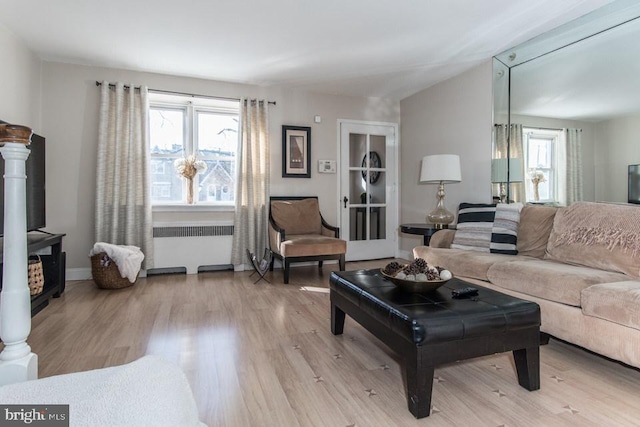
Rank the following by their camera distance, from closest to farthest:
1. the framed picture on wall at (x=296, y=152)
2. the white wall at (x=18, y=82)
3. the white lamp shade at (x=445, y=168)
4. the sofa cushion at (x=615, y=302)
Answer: the sofa cushion at (x=615, y=302) → the white wall at (x=18, y=82) → the white lamp shade at (x=445, y=168) → the framed picture on wall at (x=296, y=152)

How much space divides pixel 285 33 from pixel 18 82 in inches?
101

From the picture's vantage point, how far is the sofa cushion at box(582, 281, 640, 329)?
1.66 metres

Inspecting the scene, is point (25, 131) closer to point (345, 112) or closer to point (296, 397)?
point (296, 397)

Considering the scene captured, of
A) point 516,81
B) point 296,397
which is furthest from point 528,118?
point 296,397

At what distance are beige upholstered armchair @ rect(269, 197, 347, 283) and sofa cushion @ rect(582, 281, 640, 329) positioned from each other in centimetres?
241

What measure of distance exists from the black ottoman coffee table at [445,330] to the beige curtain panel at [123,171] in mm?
3148

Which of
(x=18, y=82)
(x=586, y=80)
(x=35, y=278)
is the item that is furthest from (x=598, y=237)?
(x=18, y=82)

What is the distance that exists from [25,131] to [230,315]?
2045 mm

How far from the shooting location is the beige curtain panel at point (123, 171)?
3.84 m

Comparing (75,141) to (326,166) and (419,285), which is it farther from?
(419,285)

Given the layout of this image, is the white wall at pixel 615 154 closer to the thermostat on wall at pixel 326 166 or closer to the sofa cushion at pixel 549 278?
the sofa cushion at pixel 549 278

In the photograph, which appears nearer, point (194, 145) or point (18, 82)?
point (18, 82)

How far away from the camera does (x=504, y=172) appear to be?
3.54 m

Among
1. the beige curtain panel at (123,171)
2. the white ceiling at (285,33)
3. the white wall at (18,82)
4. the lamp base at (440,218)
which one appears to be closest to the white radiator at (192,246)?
the beige curtain panel at (123,171)
